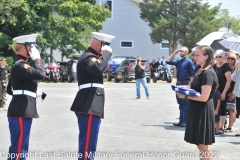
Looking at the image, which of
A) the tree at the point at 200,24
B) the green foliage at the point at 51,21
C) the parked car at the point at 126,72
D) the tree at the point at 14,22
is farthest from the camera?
the tree at the point at 200,24

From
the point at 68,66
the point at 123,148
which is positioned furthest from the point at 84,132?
the point at 68,66

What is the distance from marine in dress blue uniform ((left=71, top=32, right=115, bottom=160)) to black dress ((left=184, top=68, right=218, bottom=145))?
4.07 ft

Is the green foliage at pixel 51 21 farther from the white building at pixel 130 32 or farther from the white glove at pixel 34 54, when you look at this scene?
the white glove at pixel 34 54

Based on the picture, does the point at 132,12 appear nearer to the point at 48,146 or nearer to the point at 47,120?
the point at 47,120

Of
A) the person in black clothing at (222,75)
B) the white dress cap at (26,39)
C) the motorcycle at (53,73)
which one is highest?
the white dress cap at (26,39)

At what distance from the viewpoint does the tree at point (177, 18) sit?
45312mm

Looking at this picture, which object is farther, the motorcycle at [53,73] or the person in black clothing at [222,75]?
the motorcycle at [53,73]

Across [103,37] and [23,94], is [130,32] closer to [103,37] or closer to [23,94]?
[103,37]

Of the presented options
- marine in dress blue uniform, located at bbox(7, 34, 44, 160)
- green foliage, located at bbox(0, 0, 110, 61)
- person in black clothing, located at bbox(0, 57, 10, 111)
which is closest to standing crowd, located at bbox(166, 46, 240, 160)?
marine in dress blue uniform, located at bbox(7, 34, 44, 160)

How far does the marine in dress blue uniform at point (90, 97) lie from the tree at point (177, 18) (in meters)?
38.7

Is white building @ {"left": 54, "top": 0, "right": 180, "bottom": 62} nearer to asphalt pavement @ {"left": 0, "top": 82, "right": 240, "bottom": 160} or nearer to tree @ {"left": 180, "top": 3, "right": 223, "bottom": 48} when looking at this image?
tree @ {"left": 180, "top": 3, "right": 223, "bottom": 48}

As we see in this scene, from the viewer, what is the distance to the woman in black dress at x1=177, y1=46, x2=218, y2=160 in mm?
6648

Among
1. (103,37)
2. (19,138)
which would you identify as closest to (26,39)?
(103,37)

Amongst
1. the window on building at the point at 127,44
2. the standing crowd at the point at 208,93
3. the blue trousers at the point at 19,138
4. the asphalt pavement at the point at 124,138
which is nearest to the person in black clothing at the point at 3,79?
the asphalt pavement at the point at 124,138
